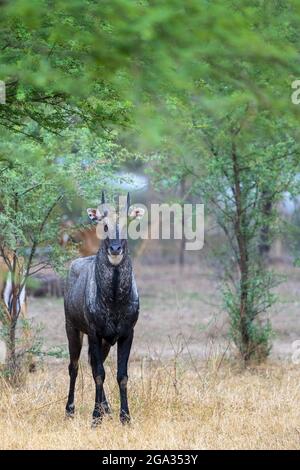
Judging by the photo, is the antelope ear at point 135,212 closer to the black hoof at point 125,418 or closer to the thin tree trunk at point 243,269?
the black hoof at point 125,418

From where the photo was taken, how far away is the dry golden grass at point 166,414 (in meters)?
8.08

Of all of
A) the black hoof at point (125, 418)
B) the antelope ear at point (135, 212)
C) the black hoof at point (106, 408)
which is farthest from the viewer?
the antelope ear at point (135, 212)

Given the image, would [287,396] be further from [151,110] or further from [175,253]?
[175,253]

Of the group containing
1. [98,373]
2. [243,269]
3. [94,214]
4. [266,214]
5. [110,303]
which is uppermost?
[266,214]

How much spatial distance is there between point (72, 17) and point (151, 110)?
1309 mm

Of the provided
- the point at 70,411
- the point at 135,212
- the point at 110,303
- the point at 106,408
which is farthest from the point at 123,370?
the point at 135,212

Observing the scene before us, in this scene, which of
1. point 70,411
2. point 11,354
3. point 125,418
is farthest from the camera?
point 11,354

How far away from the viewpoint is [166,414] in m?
9.14

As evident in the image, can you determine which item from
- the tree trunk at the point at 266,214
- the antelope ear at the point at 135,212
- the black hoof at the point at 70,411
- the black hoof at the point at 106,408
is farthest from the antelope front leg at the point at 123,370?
the tree trunk at the point at 266,214

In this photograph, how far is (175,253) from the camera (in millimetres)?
36406

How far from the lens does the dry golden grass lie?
808 cm

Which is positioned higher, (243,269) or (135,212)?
(135,212)

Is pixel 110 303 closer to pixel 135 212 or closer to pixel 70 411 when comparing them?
pixel 135 212
